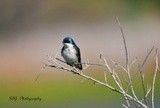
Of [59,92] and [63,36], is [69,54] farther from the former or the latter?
[63,36]

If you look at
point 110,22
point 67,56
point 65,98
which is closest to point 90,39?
point 110,22

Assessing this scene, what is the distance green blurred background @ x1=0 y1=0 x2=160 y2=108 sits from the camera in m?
13.3

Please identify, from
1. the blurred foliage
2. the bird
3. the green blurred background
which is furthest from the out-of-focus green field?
the bird

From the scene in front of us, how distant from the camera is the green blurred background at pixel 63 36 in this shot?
13.3m

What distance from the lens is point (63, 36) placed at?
16.0m

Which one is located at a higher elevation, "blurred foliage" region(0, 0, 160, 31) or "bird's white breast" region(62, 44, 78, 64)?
"blurred foliage" region(0, 0, 160, 31)

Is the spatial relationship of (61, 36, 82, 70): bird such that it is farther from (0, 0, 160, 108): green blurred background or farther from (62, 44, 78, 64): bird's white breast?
(0, 0, 160, 108): green blurred background

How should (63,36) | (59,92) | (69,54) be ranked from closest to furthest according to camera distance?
1. (69,54)
2. (59,92)
3. (63,36)

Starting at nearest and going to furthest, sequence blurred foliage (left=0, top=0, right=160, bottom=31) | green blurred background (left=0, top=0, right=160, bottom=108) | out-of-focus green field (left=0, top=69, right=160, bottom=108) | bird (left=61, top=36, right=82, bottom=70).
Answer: bird (left=61, top=36, right=82, bottom=70) → out-of-focus green field (left=0, top=69, right=160, bottom=108) → green blurred background (left=0, top=0, right=160, bottom=108) → blurred foliage (left=0, top=0, right=160, bottom=31)

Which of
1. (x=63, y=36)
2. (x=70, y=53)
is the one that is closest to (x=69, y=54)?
(x=70, y=53)

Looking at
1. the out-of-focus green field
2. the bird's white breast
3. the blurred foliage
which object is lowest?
the out-of-focus green field

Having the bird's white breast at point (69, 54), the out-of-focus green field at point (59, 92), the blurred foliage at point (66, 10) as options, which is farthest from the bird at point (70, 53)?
the blurred foliage at point (66, 10)

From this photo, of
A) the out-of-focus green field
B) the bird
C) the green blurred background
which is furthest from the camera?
the green blurred background

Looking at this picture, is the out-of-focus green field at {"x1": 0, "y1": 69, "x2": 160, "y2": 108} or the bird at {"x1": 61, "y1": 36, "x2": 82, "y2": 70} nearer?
the bird at {"x1": 61, "y1": 36, "x2": 82, "y2": 70}
